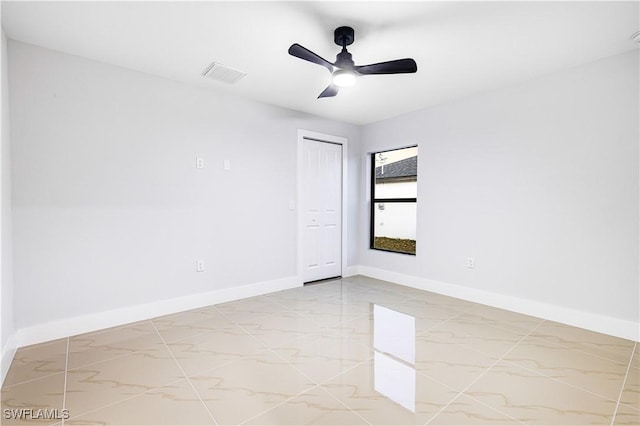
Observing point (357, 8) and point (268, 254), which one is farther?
point (268, 254)

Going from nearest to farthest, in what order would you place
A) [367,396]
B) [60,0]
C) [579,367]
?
[367,396] < [60,0] < [579,367]

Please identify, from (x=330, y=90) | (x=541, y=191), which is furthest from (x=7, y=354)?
(x=541, y=191)

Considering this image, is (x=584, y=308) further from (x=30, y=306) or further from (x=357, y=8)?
(x=30, y=306)

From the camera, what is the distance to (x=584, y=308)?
9.43 ft

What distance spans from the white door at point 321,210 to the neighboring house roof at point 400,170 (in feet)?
2.60

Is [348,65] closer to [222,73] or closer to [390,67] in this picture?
[390,67]

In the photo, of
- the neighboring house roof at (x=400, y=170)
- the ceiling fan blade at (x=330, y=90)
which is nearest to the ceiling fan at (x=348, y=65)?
the ceiling fan blade at (x=330, y=90)

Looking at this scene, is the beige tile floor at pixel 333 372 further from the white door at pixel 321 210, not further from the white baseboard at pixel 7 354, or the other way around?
the white door at pixel 321 210

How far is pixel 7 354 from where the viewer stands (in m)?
2.18

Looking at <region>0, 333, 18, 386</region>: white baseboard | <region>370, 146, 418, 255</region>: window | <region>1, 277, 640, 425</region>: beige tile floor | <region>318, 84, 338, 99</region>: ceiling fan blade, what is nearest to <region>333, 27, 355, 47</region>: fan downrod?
A: <region>318, 84, 338, 99</region>: ceiling fan blade

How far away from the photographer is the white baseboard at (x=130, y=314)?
2.55m

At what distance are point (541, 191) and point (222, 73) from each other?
3460 mm

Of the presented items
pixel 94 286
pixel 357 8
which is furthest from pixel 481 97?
pixel 94 286

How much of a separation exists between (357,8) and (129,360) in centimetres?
301
